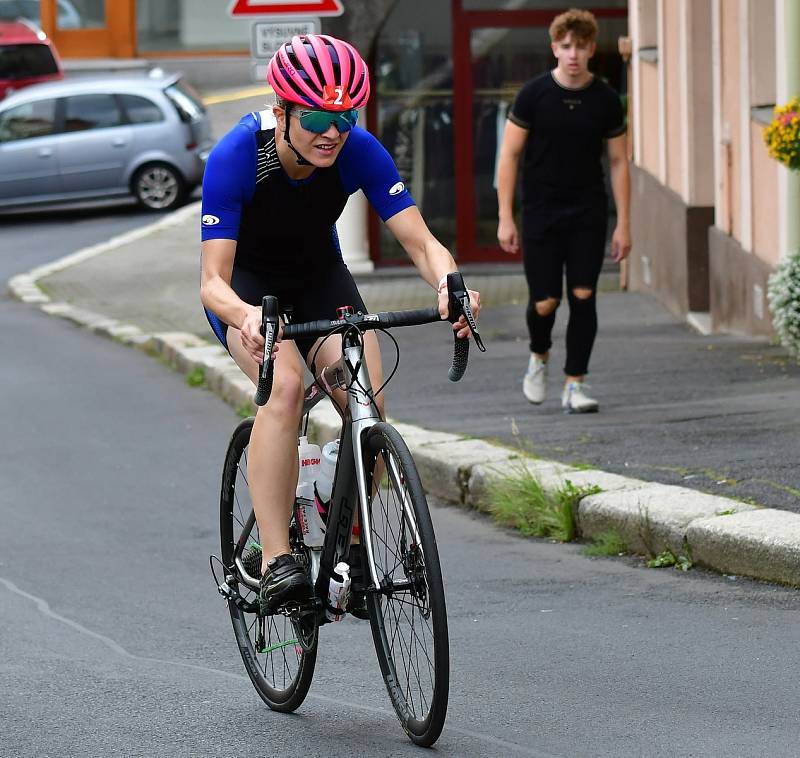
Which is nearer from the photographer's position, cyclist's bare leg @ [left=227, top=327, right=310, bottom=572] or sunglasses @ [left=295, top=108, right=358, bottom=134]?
sunglasses @ [left=295, top=108, right=358, bottom=134]

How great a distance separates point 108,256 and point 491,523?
43.7 ft

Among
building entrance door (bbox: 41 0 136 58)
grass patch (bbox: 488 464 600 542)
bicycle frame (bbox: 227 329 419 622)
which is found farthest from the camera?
building entrance door (bbox: 41 0 136 58)

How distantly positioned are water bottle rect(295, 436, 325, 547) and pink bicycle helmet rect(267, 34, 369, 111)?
98 centimetres

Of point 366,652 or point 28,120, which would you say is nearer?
point 366,652

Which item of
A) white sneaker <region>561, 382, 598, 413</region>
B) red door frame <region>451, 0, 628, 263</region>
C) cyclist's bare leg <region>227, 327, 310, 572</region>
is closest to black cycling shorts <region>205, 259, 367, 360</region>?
cyclist's bare leg <region>227, 327, 310, 572</region>

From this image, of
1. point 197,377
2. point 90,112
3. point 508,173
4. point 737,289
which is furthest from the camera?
point 90,112

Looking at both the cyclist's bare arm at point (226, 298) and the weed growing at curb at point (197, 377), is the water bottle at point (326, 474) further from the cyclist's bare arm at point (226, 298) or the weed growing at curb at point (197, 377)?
the weed growing at curb at point (197, 377)

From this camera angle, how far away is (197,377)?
12945mm

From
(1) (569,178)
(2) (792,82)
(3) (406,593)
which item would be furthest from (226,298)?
(2) (792,82)

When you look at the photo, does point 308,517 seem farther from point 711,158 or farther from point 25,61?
point 25,61

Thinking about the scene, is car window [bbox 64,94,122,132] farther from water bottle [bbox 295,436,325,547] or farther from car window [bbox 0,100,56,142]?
water bottle [bbox 295,436,325,547]

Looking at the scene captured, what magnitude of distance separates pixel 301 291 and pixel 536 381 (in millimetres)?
4845

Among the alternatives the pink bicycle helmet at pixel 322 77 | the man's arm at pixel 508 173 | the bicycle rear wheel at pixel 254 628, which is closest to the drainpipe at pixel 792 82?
the man's arm at pixel 508 173

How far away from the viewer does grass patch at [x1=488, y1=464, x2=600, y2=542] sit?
7492mm
